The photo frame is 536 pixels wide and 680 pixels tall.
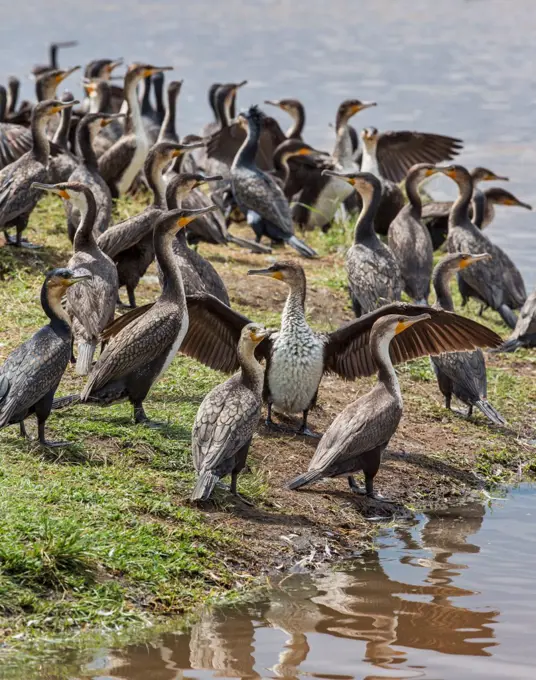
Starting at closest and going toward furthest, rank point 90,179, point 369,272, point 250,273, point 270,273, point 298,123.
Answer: point 250,273, point 270,273, point 369,272, point 90,179, point 298,123

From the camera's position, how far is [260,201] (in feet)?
43.8

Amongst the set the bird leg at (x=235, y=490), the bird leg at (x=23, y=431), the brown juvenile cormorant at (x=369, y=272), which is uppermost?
the brown juvenile cormorant at (x=369, y=272)

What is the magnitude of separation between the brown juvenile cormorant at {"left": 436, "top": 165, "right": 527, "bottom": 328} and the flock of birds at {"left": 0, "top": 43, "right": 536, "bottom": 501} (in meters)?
0.02

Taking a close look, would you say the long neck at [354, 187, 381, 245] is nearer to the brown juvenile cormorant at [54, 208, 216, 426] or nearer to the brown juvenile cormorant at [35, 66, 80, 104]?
the brown juvenile cormorant at [54, 208, 216, 426]

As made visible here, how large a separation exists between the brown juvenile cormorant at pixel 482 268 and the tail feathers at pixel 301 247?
1.63m

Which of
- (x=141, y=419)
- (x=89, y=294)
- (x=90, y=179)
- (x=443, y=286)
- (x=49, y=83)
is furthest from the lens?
(x=49, y=83)

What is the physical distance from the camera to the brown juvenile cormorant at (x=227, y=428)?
6273 mm

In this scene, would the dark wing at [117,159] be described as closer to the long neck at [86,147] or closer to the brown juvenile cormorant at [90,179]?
the brown juvenile cormorant at [90,179]

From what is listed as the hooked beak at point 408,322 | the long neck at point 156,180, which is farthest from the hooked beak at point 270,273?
the long neck at point 156,180

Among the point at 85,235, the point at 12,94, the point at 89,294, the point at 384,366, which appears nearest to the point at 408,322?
the point at 384,366

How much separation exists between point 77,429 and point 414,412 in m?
2.71

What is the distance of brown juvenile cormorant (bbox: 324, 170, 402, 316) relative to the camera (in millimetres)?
10266

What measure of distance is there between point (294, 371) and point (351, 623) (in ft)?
8.41

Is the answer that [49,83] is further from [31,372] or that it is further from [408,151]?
[31,372]
